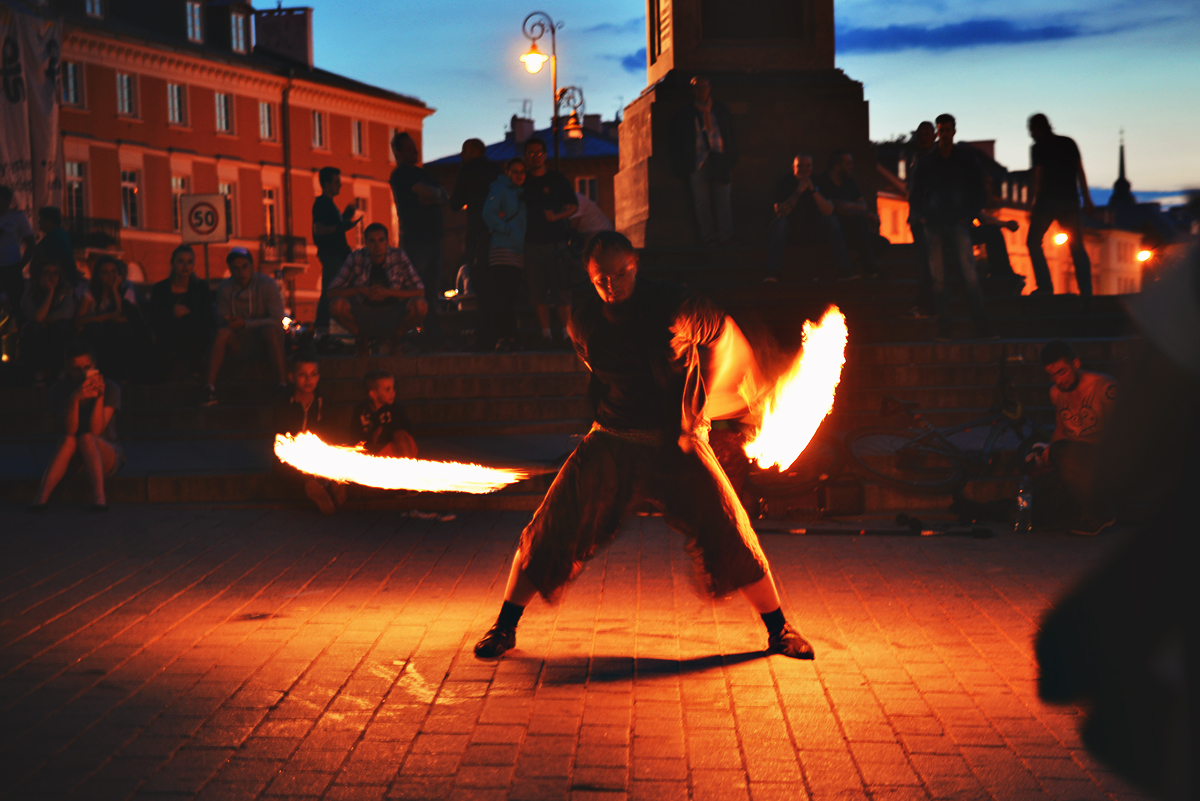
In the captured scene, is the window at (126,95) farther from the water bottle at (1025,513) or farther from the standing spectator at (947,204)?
the water bottle at (1025,513)

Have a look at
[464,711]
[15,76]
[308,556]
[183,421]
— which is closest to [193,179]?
[15,76]

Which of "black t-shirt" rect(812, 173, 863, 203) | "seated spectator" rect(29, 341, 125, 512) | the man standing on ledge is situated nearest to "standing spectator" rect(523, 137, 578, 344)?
"black t-shirt" rect(812, 173, 863, 203)

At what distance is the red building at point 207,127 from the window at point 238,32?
7cm

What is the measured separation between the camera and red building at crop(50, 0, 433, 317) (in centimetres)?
4966

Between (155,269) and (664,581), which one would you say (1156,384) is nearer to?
(664,581)

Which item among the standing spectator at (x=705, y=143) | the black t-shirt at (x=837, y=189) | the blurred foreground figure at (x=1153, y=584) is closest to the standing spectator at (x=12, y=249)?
the standing spectator at (x=705, y=143)

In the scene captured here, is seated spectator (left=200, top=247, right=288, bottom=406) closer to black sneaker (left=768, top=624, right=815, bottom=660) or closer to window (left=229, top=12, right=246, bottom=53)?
black sneaker (left=768, top=624, right=815, bottom=660)

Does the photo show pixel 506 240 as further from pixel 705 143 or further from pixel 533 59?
pixel 533 59

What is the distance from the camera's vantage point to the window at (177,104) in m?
53.5

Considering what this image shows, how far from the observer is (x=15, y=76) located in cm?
1515

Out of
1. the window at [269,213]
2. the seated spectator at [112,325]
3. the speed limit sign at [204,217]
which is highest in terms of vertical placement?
the window at [269,213]

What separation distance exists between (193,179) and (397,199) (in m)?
43.7

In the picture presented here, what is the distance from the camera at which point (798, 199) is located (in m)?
15.3

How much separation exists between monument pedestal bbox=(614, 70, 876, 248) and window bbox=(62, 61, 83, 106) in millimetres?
39255
